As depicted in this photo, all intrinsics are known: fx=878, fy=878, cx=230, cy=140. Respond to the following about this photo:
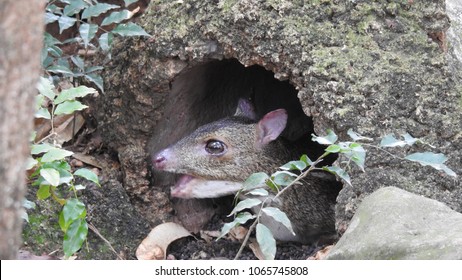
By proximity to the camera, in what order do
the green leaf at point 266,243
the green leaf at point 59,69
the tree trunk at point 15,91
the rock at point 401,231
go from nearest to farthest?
the tree trunk at point 15,91, the rock at point 401,231, the green leaf at point 266,243, the green leaf at point 59,69

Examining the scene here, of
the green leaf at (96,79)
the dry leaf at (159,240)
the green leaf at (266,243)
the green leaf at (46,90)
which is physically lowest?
the dry leaf at (159,240)

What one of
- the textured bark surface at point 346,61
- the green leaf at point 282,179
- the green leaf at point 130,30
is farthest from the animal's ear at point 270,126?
the green leaf at point 282,179

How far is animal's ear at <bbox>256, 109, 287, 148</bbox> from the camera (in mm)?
4984

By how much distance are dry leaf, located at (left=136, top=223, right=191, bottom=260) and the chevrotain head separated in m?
0.20

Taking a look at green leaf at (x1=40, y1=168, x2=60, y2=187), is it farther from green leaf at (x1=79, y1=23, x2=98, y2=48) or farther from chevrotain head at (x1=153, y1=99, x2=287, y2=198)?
chevrotain head at (x1=153, y1=99, x2=287, y2=198)

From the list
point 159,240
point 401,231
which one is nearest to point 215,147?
point 159,240

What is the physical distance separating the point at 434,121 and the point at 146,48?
161cm

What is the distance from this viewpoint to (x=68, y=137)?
5.25 m

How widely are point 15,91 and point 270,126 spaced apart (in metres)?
3.23

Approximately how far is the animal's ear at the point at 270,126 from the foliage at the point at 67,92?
0.91 metres

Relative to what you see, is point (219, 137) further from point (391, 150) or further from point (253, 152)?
point (391, 150)

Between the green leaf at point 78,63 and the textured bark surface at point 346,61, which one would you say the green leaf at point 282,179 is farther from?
the green leaf at point 78,63

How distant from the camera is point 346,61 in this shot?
4.19m

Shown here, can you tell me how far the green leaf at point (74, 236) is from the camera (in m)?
3.83
